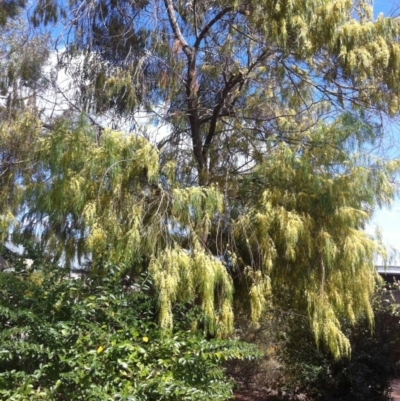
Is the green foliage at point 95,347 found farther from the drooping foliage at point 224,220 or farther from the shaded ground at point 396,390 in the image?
the shaded ground at point 396,390

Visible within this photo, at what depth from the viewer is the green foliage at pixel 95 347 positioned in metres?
5.84

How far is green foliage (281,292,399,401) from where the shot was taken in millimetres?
10133

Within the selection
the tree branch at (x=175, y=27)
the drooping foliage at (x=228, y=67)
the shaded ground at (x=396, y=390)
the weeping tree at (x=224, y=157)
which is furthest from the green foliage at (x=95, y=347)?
the shaded ground at (x=396, y=390)

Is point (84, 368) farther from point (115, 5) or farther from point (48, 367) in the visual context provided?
point (115, 5)

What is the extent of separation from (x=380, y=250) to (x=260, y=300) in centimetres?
183

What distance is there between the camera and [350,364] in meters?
10.1

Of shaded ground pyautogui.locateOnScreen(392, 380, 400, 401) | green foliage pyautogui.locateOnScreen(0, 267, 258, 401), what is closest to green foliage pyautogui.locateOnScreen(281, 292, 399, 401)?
shaded ground pyautogui.locateOnScreen(392, 380, 400, 401)

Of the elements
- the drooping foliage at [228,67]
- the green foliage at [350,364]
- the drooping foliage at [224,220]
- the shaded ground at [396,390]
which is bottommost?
the shaded ground at [396,390]

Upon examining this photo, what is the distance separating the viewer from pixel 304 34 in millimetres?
7941

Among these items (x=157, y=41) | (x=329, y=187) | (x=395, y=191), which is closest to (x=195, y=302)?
(x=329, y=187)

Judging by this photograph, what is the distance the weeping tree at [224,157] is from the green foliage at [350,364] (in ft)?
6.84

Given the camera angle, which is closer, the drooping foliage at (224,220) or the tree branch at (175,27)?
the drooping foliage at (224,220)

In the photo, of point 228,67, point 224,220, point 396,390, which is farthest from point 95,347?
point 396,390

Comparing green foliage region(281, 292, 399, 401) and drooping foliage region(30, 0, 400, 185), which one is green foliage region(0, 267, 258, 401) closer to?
drooping foliage region(30, 0, 400, 185)
